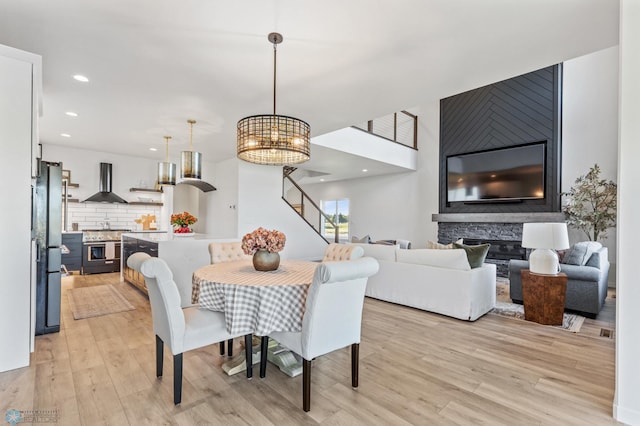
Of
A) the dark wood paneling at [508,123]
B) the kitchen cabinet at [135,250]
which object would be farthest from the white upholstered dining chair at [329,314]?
the dark wood paneling at [508,123]

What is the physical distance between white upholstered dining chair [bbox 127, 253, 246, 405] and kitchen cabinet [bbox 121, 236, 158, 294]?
2496 mm

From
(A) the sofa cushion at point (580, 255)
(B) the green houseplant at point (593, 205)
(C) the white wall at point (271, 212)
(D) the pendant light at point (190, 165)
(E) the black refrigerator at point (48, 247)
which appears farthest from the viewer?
(C) the white wall at point (271, 212)

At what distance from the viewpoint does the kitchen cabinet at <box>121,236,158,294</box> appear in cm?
451

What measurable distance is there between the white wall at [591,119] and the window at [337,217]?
5.77 metres

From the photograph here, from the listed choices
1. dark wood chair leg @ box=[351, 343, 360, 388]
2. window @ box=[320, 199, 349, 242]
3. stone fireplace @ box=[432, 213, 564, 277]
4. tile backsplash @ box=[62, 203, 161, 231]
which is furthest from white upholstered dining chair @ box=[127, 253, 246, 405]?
window @ box=[320, 199, 349, 242]

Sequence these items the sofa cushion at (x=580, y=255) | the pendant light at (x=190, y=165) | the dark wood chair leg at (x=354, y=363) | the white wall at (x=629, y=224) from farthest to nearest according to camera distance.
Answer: the pendant light at (x=190, y=165), the sofa cushion at (x=580, y=255), the dark wood chair leg at (x=354, y=363), the white wall at (x=629, y=224)

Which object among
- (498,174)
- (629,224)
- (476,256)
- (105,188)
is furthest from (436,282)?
(105,188)

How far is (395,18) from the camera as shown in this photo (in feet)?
7.20

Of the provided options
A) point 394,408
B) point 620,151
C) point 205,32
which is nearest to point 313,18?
point 205,32

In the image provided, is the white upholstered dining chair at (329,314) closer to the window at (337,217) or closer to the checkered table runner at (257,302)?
the checkered table runner at (257,302)

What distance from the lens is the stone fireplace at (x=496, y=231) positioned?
679 cm

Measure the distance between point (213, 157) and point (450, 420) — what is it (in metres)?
6.16

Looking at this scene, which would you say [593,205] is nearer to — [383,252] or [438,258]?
[438,258]

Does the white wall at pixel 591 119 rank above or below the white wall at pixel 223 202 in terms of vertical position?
above
